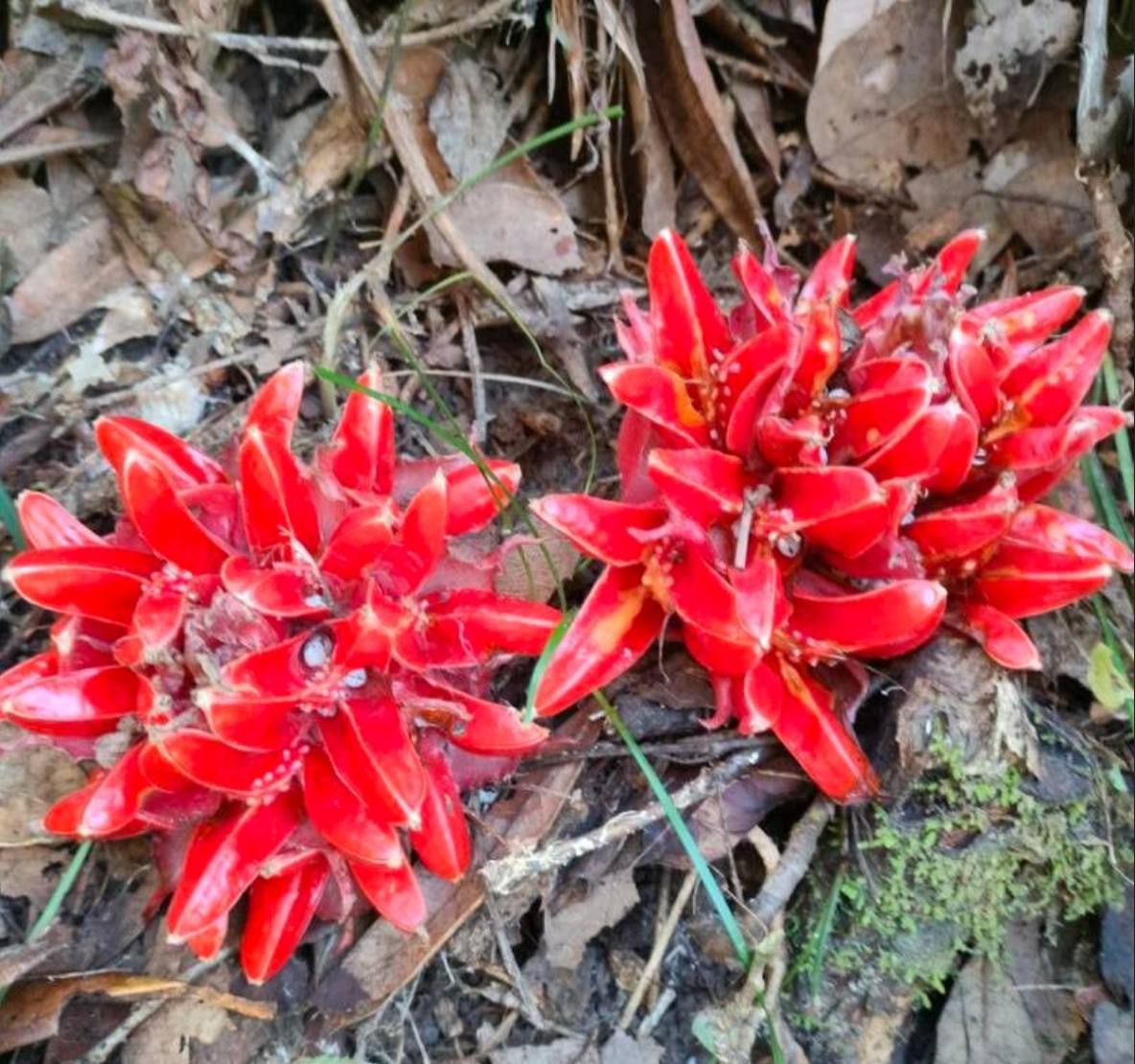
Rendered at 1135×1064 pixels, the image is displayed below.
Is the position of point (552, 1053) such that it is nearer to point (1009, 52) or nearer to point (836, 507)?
point (836, 507)

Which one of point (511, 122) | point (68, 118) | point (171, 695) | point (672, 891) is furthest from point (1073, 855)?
point (68, 118)

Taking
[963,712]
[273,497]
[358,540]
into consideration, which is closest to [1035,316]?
[963,712]

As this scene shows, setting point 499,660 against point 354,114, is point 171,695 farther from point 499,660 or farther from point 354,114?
point 354,114

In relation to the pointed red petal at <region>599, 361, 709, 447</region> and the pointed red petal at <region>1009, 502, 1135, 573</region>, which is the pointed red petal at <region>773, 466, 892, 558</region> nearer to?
the pointed red petal at <region>599, 361, 709, 447</region>

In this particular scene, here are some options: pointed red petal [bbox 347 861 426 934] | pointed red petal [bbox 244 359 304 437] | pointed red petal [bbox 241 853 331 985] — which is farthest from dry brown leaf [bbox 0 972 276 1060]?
pointed red petal [bbox 244 359 304 437]

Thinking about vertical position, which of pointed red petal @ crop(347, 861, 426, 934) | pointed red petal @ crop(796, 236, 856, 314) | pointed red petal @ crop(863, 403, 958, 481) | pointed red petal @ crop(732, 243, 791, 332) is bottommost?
pointed red petal @ crop(347, 861, 426, 934)

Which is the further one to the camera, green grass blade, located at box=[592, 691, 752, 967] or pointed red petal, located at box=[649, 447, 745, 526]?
green grass blade, located at box=[592, 691, 752, 967]

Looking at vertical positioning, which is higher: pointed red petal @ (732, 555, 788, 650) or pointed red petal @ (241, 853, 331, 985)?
pointed red petal @ (732, 555, 788, 650)
